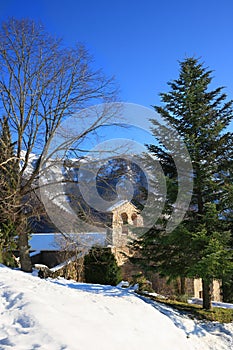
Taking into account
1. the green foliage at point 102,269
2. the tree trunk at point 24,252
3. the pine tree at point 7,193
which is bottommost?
the green foliage at point 102,269

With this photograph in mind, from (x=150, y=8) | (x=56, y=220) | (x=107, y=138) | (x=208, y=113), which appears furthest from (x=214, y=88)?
(x=56, y=220)

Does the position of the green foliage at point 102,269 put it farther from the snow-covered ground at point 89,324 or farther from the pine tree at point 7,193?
the snow-covered ground at point 89,324

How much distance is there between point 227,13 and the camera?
21.9ft

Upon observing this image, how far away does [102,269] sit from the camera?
11.9m

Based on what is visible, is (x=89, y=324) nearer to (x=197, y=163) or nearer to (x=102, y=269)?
(x=197, y=163)

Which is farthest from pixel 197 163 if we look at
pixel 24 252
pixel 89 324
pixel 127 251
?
pixel 127 251

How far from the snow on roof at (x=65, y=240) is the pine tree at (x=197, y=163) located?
9.05 feet

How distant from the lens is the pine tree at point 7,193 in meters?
8.59

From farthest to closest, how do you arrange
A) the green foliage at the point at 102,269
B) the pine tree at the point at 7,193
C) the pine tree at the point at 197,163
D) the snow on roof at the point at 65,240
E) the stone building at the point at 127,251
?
the green foliage at the point at 102,269 < the stone building at the point at 127,251 < the snow on roof at the point at 65,240 < the pine tree at the point at 7,193 < the pine tree at the point at 197,163

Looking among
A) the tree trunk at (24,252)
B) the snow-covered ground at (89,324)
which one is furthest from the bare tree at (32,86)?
the snow-covered ground at (89,324)

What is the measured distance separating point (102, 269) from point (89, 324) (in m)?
7.70

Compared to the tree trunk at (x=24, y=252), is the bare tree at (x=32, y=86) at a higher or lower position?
higher

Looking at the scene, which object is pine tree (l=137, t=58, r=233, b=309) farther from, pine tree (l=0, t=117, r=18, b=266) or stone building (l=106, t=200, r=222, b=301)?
pine tree (l=0, t=117, r=18, b=266)

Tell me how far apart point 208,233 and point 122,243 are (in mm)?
4691
